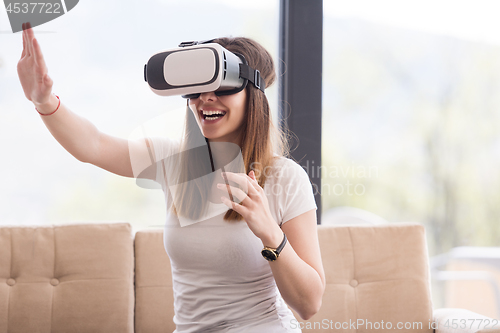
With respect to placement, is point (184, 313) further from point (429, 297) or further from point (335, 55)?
point (335, 55)

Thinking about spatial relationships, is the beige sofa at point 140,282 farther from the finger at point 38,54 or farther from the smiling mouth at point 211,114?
the finger at point 38,54

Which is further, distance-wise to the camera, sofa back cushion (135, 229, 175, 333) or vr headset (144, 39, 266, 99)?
sofa back cushion (135, 229, 175, 333)

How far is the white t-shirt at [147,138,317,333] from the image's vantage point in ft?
2.78

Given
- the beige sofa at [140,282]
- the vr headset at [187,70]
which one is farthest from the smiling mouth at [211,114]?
the beige sofa at [140,282]

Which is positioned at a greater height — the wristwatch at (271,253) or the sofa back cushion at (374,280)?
the wristwatch at (271,253)

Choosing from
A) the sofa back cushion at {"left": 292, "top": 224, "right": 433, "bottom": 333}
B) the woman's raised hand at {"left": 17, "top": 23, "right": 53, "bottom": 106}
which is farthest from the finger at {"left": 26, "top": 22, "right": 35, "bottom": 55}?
the sofa back cushion at {"left": 292, "top": 224, "right": 433, "bottom": 333}

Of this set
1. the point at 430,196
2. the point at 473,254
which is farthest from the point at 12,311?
the point at 473,254

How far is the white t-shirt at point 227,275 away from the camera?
848 millimetres

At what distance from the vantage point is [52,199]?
1542 mm

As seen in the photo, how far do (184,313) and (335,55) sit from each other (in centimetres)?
130

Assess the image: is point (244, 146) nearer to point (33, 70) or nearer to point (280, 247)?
point (280, 247)

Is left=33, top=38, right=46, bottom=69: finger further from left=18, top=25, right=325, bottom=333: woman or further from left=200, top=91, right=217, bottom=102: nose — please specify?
left=200, top=91, right=217, bottom=102: nose

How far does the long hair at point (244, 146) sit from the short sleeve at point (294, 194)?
0.17 feet

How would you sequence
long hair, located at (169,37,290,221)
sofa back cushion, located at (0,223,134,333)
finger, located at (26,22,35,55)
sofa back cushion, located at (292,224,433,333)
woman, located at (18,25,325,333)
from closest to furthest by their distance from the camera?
1. finger, located at (26,22,35,55)
2. woman, located at (18,25,325,333)
3. long hair, located at (169,37,290,221)
4. sofa back cushion, located at (0,223,134,333)
5. sofa back cushion, located at (292,224,433,333)
